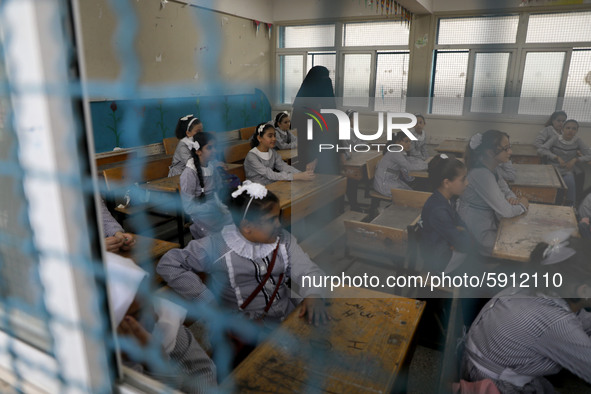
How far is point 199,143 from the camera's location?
2775 mm

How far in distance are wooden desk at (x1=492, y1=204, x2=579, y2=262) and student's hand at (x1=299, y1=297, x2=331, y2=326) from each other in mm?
988

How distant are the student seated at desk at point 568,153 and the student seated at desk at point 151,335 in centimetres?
361

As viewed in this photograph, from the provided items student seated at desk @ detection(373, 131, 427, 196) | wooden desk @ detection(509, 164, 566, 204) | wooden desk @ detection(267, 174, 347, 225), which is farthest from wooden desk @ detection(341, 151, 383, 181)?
wooden desk @ detection(509, 164, 566, 204)

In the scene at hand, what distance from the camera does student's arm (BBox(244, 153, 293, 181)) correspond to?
3.28 meters

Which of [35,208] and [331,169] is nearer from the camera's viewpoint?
[35,208]

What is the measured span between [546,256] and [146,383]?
1.57 meters

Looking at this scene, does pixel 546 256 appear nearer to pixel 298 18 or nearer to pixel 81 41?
pixel 81 41

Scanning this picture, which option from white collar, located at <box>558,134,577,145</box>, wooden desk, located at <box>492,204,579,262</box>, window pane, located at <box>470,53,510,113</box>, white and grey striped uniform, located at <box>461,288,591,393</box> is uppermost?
window pane, located at <box>470,53,510,113</box>

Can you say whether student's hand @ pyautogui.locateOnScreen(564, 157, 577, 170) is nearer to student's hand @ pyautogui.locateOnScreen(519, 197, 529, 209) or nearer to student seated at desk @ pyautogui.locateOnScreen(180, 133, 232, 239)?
student's hand @ pyautogui.locateOnScreen(519, 197, 529, 209)

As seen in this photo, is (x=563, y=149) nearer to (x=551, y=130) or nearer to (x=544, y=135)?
(x=544, y=135)

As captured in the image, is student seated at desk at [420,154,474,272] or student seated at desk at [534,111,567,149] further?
student seated at desk at [534,111,567,149]

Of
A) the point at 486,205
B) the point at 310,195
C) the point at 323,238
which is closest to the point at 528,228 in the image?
the point at 486,205

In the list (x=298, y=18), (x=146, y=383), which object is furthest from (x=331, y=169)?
(x=298, y=18)

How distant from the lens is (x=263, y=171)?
3.29m
